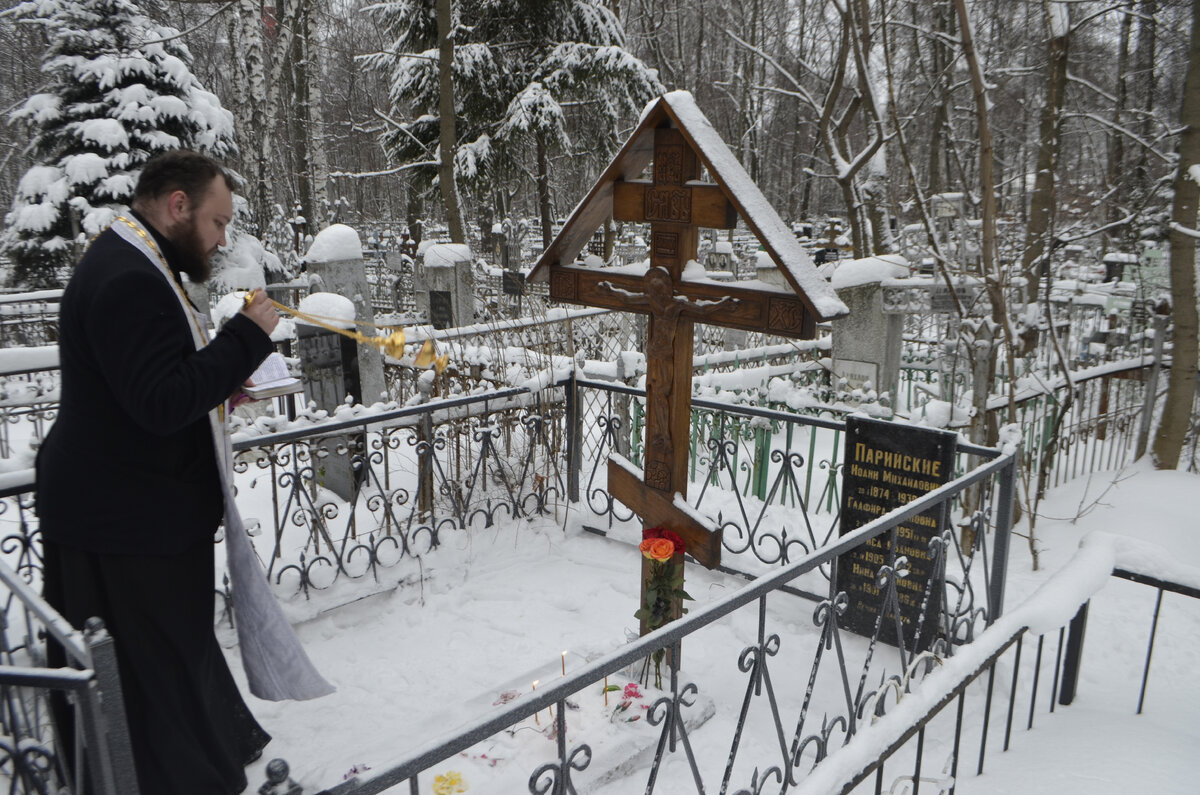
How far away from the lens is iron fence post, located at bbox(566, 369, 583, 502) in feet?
17.3

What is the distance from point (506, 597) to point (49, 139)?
1214 cm

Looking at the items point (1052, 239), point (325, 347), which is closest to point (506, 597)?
point (325, 347)

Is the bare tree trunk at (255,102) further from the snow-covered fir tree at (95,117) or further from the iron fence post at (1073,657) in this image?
the iron fence post at (1073,657)

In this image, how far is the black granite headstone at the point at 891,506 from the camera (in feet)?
12.1

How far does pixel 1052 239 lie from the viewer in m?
5.15

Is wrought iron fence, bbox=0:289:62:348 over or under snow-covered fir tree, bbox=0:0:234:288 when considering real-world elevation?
under

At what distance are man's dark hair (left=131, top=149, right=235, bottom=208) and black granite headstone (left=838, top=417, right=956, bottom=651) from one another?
2.87 metres

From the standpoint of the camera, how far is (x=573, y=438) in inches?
212

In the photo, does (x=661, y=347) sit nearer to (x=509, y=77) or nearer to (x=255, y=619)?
(x=255, y=619)

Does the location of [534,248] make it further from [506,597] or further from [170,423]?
[170,423]

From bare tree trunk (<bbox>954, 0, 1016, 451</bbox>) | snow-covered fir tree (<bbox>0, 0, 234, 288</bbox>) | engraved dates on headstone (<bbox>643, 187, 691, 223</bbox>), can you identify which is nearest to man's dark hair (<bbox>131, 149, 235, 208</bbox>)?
engraved dates on headstone (<bbox>643, 187, 691, 223</bbox>)

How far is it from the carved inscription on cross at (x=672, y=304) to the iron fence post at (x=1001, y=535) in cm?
137

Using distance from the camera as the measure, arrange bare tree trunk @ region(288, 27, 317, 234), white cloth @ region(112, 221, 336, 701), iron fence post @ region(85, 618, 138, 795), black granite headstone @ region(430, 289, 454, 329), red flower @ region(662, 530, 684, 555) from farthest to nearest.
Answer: bare tree trunk @ region(288, 27, 317, 234) → black granite headstone @ region(430, 289, 454, 329) → red flower @ region(662, 530, 684, 555) → white cloth @ region(112, 221, 336, 701) → iron fence post @ region(85, 618, 138, 795)

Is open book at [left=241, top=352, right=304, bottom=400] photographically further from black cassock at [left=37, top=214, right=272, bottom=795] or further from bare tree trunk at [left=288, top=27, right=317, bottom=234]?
bare tree trunk at [left=288, top=27, right=317, bottom=234]
